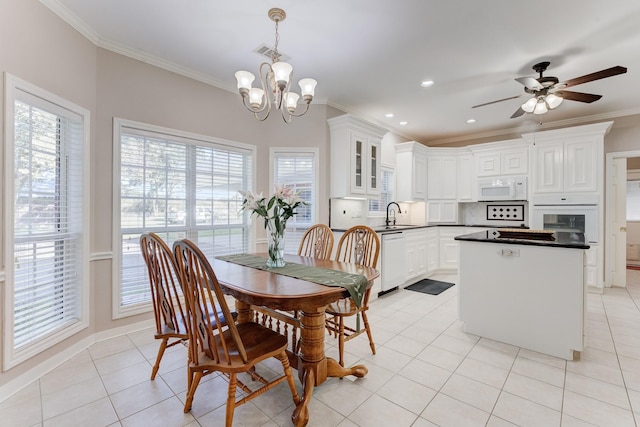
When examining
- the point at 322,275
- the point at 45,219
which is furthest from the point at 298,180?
the point at 45,219

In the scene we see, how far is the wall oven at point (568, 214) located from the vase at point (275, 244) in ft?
14.4

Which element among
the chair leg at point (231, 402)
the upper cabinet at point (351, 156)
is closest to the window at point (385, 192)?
the upper cabinet at point (351, 156)

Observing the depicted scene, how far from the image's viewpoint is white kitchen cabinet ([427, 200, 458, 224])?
5.71m

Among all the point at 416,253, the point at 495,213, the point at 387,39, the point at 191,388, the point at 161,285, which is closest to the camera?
the point at 191,388

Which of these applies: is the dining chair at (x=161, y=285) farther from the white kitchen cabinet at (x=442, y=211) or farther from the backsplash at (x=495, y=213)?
the backsplash at (x=495, y=213)

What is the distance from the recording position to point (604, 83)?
3504mm

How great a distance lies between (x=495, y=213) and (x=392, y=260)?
287cm

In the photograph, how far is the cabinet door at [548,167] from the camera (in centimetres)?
447

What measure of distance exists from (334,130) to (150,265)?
2961mm

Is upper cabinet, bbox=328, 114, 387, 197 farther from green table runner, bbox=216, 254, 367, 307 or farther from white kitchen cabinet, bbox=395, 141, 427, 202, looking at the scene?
green table runner, bbox=216, 254, 367, 307

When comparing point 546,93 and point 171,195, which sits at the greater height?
point 546,93

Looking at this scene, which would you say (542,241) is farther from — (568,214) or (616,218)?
(616,218)

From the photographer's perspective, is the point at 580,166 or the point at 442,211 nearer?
the point at 580,166

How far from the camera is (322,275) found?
1902 mm
